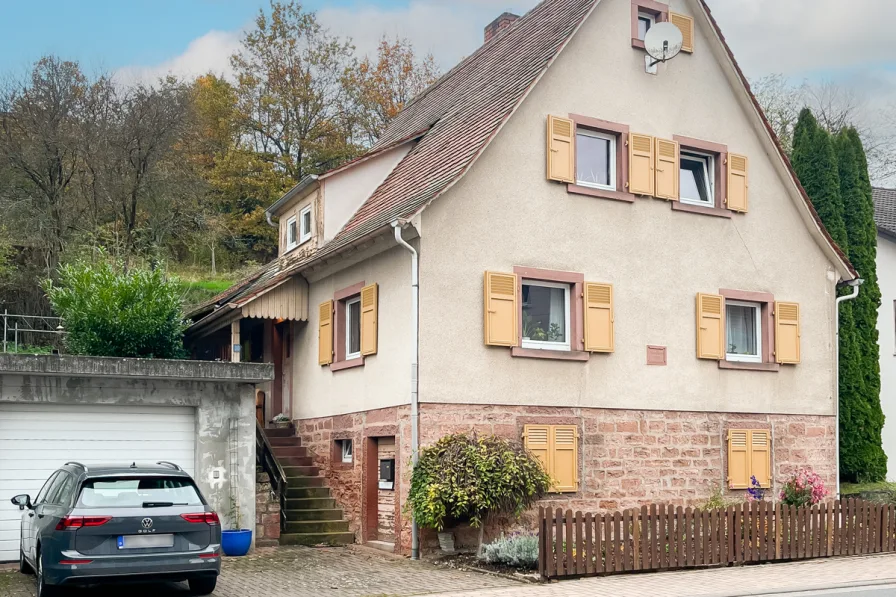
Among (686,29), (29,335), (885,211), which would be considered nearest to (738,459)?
(686,29)

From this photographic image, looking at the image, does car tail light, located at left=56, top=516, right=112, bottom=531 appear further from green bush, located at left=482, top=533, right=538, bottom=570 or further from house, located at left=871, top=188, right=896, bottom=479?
house, located at left=871, top=188, right=896, bottom=479

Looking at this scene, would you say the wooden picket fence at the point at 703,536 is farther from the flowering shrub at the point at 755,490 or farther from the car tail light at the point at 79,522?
the car tail light at the point at 79,522

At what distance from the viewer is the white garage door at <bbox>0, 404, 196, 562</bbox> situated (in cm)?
1497

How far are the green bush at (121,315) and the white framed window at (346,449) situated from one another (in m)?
5.37

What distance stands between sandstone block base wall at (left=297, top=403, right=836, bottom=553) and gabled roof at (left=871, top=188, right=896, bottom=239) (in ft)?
37.5

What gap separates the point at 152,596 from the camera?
12.2m

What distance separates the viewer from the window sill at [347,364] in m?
17.8

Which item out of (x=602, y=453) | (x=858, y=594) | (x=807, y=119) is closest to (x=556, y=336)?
(x=602, y=453)

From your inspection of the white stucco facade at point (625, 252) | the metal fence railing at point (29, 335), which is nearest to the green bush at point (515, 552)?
the white stucco facade at point (625, 252)

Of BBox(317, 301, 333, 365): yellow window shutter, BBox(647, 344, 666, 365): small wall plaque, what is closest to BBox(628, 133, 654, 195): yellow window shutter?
BBox(647, 344, 666, 365): small wall plaque

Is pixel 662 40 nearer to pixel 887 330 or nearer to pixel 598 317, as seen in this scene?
pixel 598 317

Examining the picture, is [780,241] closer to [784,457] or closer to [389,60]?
[784,457]

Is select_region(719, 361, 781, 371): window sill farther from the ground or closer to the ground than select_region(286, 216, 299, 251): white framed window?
closer to the ground

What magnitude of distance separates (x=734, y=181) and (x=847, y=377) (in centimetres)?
728
